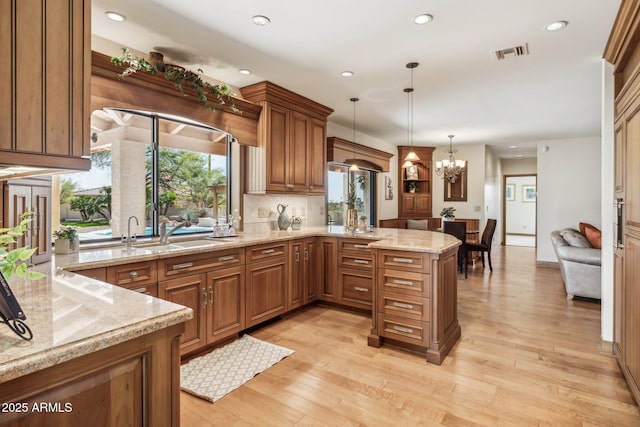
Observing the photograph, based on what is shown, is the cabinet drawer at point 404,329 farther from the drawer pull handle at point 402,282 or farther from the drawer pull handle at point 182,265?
the drawer pull handle at point 182,265

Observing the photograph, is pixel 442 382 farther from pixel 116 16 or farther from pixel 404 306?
pixel 116 16

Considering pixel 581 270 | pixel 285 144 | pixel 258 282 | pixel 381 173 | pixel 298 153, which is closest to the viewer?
pixel 258 282

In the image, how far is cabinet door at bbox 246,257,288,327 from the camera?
127 inches

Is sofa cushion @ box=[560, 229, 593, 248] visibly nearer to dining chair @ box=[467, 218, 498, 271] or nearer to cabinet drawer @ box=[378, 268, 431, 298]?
→ dining chair @ box=[467, 218, 498, 271]

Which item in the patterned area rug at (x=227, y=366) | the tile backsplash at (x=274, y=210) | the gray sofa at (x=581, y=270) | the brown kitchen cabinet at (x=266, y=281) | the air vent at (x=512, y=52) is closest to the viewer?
the patterned area rug at (x=227, y=366)

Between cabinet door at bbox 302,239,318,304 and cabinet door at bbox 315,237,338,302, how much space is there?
0.05 meters

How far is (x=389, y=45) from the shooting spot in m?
2.92

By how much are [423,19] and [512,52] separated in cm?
111

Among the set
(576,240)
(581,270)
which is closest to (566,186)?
(576,240)

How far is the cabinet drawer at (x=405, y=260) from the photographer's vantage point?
2.78 m

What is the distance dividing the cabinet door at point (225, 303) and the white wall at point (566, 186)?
6317mm

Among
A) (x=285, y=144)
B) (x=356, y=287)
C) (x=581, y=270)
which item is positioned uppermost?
(x=285, y=144)

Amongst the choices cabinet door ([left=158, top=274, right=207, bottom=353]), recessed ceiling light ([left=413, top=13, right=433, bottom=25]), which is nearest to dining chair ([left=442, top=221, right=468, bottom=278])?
recessed ceiling light ([left=413, top=13, right=433, bottom=25])

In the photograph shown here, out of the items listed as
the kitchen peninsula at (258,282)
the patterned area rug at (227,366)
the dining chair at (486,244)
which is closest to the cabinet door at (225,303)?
the kitchen peninsula at (258,282)
